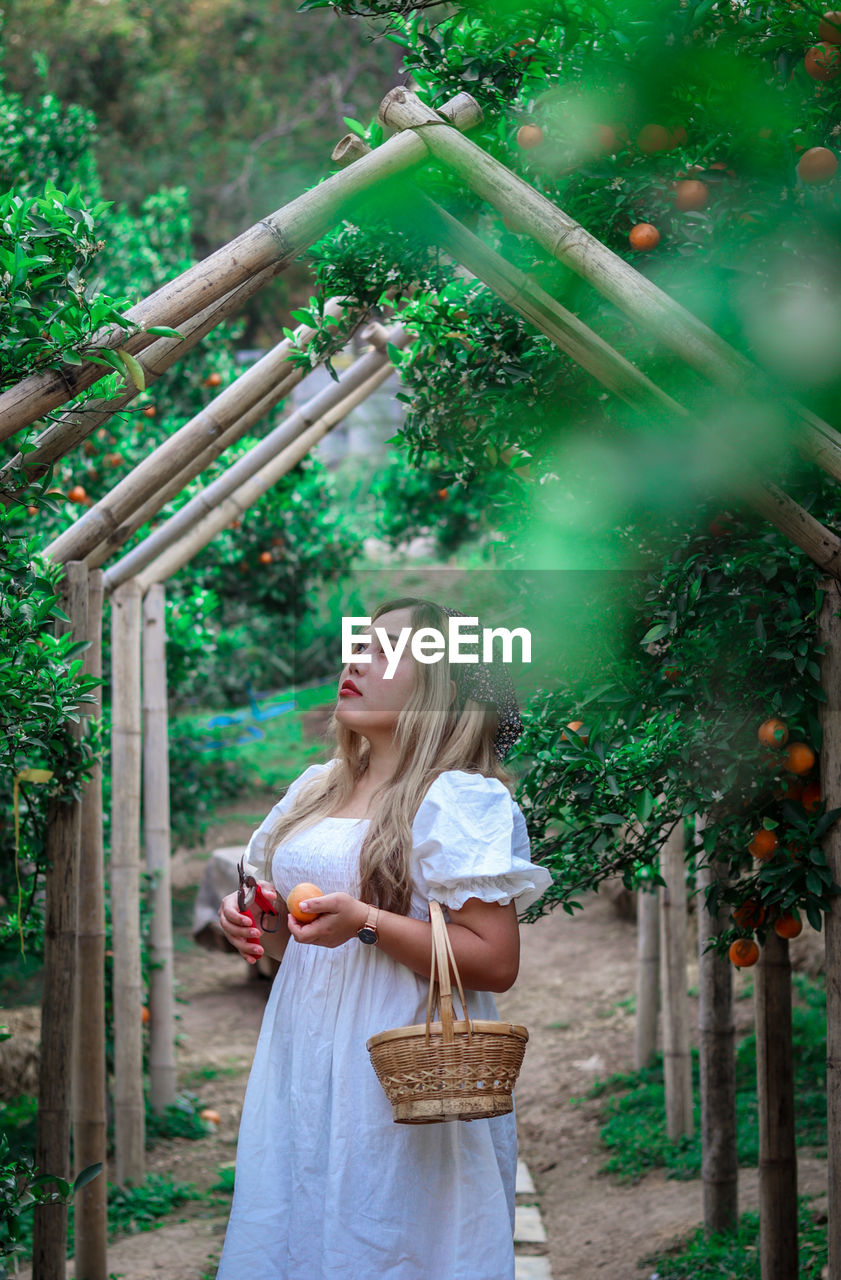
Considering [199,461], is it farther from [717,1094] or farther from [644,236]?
[717,1094]

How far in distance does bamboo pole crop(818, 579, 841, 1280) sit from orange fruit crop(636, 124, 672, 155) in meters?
1.04

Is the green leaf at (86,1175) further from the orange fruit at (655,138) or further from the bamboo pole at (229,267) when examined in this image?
the orange fruit at (655,138)

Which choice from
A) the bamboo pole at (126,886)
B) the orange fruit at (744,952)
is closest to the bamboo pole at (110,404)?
the orange fruit at (744,952)

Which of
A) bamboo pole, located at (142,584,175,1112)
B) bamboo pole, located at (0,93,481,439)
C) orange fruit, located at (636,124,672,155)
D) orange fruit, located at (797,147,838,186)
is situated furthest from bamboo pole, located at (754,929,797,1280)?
bamboo pole, located at (142,584,175,1112)

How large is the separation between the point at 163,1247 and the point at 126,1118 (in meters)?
0.59

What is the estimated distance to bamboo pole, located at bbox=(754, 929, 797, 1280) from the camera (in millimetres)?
3031

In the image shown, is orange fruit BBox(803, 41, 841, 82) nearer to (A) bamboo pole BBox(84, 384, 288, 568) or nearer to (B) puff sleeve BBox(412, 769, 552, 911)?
(B) puff sleeve BBox(412, 769, 552, 911)

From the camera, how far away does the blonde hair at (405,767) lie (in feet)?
6.57

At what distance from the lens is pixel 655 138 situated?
8.70ft

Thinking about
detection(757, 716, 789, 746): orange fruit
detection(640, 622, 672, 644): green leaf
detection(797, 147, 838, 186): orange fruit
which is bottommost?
detection(757, 716, 789, 746): orange fruit

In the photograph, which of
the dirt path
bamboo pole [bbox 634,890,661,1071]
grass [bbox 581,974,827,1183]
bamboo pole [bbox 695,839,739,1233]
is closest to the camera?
bamboo pole [bbox 695,839,739,1233]

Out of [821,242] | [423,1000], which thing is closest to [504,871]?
[423,1000]

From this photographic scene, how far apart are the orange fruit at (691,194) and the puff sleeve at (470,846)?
1.41m

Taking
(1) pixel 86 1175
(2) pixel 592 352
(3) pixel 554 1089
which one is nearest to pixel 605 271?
(2) pixel 592 352
